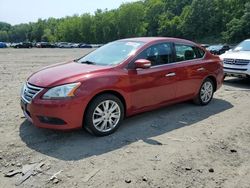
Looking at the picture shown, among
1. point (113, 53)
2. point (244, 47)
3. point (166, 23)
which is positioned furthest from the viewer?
point (166, 23)

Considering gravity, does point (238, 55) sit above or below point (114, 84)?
below

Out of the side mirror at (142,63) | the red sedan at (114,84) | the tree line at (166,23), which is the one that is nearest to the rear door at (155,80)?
the red sedan at (114,84)

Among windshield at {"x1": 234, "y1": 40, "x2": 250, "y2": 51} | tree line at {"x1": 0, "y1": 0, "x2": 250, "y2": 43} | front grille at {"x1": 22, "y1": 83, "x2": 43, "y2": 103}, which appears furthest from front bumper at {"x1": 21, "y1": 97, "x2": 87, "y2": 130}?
tree line at {"x1": 0, "y1": 0, "x2": 250, "y2": 43}

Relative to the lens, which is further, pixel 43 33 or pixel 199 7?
pixel 43 33

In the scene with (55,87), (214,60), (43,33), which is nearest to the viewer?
(55,87)

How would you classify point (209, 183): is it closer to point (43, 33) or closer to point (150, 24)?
point (150, 24)

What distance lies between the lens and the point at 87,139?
5.26 metres

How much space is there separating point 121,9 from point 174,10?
2578 cm

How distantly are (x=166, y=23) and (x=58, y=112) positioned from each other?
116 meters

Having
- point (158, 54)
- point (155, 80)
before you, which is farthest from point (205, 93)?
point (155, 80)

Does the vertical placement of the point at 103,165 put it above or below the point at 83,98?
below

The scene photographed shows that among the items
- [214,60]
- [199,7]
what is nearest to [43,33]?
[199,7]

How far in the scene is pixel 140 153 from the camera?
4.74 metres

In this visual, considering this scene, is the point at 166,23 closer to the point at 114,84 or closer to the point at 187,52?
the point at 187,52
